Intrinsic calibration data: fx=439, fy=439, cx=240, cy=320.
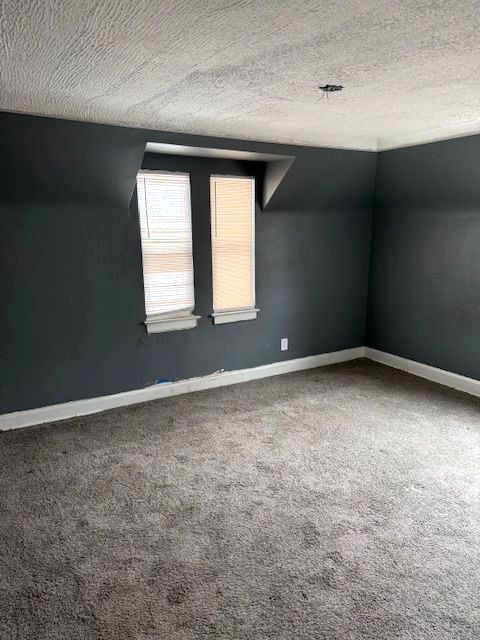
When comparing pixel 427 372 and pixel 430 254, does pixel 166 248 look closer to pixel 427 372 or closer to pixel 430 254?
pixel 430 254

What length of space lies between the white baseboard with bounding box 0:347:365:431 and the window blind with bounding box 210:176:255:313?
0.64 meters

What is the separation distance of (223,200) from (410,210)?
1.78 metres

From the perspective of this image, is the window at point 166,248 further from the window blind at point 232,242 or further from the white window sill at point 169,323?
the window blind at point 232,242

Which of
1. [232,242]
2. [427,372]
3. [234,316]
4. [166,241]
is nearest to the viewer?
[166,241]

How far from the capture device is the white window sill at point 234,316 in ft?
12.7

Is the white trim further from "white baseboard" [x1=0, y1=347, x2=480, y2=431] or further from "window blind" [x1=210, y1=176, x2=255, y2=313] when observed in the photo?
"window blind" [x1=210, y1=176, x2=255, y2=313]

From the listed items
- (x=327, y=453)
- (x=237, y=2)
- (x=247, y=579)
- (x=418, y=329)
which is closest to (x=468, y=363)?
(x=418, y=329)

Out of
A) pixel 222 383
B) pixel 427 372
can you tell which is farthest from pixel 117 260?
pixel 427 372

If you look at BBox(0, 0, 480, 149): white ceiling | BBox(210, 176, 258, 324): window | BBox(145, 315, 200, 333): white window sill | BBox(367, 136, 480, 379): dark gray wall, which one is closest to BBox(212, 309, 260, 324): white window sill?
BBox(210, 176, 258, 324): window

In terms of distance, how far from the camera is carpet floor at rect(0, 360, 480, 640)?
1668 millimetres

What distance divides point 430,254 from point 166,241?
2.37m

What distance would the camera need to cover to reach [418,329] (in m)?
4.20

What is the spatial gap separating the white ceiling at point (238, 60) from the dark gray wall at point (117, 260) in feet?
1.07

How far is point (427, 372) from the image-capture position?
13.5 feet
